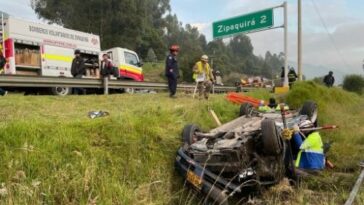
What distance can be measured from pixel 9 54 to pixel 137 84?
519 cm

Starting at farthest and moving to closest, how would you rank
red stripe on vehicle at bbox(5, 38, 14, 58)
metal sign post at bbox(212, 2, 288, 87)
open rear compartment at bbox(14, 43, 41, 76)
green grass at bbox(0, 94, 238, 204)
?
metal sign post at bbox(212, 2, 288, 87)
open rear compartment at bbox(14, 43, 41, 76)
red stripe on vehicle at bbox(5, 38, 14, 58)
green grass at bbox(0, 94, 238, 204)

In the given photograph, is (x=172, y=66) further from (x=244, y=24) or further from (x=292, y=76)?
(x=292, y=76)

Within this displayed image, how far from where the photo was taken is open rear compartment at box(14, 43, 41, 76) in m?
18.5

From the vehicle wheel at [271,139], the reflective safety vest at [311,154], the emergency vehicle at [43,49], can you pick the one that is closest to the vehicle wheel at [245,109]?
the reflective safety vest at [311,154]

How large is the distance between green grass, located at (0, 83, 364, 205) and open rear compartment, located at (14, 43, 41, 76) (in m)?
8.37

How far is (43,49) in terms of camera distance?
19.4m

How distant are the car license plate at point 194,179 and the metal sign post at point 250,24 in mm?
12201

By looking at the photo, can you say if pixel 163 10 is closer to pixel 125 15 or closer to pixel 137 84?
pixel 125 15

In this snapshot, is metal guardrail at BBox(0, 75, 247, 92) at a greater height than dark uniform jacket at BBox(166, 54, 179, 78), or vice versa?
dark uniform jacket at BBox(166, 54, 179, 78)

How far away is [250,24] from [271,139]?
1332cm

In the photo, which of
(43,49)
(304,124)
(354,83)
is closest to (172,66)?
(304,124)

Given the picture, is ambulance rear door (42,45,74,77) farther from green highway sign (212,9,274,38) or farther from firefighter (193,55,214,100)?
firefighter (193,55,214,100)

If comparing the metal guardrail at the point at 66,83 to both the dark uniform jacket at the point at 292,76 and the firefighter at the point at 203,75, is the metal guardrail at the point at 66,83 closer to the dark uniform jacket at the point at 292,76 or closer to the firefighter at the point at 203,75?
the firefighter at the point at 203,75

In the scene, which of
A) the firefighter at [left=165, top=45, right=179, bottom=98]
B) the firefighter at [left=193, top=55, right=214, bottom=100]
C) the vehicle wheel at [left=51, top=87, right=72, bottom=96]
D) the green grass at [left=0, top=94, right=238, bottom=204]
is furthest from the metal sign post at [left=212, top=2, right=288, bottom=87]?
the green grass at [left=0, top=94, right=238, bottom=204]
